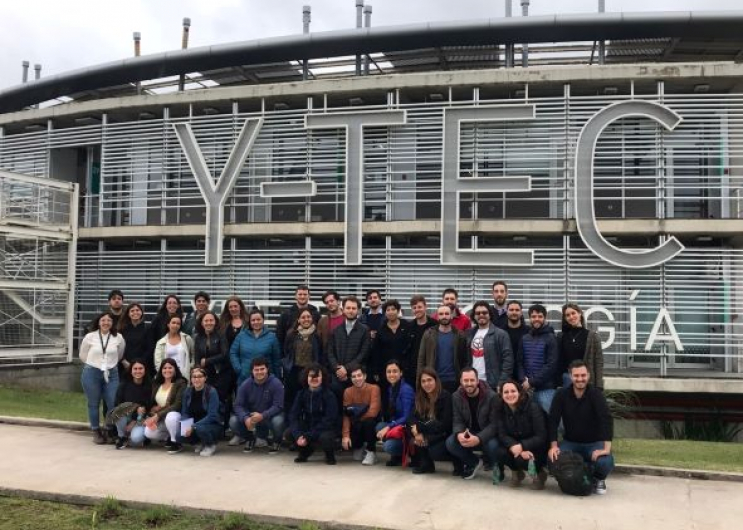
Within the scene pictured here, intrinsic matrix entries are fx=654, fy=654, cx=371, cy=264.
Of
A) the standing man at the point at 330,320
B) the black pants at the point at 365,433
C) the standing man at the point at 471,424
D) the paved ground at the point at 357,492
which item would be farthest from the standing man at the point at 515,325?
the standing man at the point at 330,320

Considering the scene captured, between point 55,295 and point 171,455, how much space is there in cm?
1001

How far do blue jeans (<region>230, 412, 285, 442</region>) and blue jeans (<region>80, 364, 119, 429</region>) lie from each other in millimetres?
1855

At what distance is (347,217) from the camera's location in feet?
49.1

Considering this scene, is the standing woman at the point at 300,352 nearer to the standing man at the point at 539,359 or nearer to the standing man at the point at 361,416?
the standing man at the point at 361,416

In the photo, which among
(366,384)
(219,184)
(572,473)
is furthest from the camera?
(219,184)

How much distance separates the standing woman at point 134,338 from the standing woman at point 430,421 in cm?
376

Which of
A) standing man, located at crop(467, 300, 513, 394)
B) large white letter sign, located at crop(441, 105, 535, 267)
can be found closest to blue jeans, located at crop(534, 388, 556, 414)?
standing man, located at crop(467, 300, 513, 394)

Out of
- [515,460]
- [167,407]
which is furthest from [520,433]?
[167,407]

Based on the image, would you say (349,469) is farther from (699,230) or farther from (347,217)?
(699,230)

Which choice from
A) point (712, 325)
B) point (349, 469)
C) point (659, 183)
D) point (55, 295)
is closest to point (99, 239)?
point (55, 295)

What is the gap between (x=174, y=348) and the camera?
848 cm

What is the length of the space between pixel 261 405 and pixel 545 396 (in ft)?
10.9

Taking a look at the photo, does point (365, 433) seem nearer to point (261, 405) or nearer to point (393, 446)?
point (393, 446)

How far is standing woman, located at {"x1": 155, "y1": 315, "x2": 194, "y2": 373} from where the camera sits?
8477 mm
